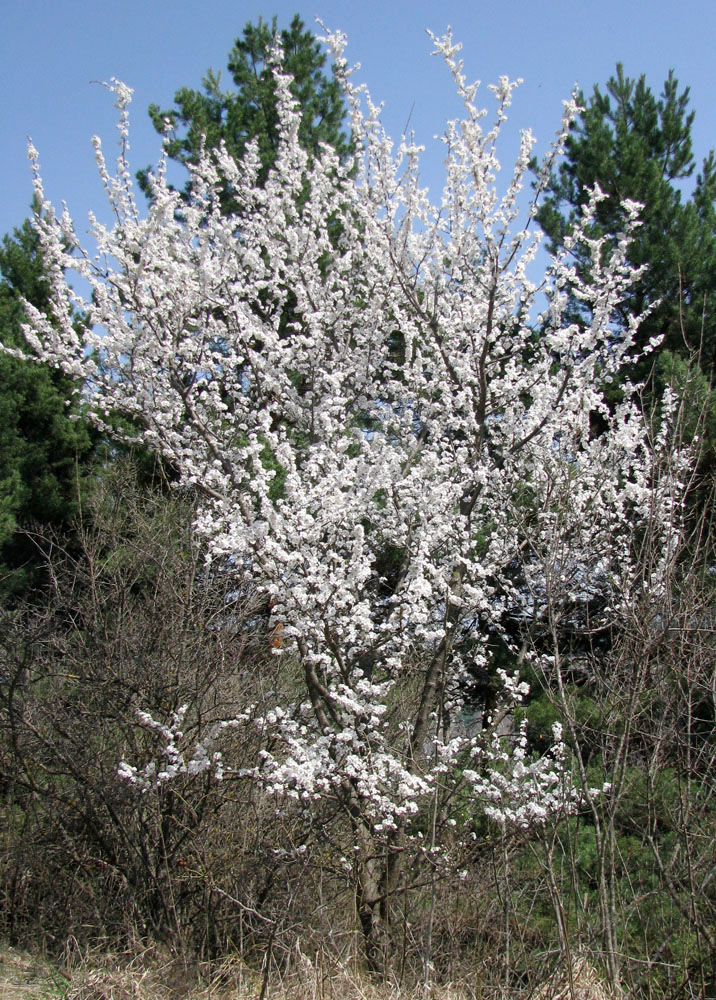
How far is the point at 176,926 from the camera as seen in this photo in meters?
4.56

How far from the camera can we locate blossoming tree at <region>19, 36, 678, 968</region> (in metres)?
4.80

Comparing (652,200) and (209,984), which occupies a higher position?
(652,200)

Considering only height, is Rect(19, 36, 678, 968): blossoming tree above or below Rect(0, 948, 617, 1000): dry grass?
above

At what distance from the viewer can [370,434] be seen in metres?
6.97

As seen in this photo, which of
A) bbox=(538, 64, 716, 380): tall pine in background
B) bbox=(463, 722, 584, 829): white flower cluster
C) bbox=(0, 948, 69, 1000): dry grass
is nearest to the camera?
bbox=(0, 948, 69, 1000): dry grass

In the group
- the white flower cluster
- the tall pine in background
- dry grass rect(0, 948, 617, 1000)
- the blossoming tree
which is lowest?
dry grass rect(0, 948, 617, 1000)

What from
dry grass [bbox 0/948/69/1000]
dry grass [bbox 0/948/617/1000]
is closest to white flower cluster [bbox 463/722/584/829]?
dry grass [bbox 0/948/617/1000]

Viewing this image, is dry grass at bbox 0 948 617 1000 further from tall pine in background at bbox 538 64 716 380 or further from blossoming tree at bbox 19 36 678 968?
tall pine in background at bbox 538 64 716 380

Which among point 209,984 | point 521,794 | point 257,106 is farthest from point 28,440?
point 521,794

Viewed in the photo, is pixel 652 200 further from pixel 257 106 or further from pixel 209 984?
pixel 209 984

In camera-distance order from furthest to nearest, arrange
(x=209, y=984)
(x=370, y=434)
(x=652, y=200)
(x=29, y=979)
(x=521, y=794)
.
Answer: (x=652, y=200) < (x=370, y=434) < (x=521, y=794) < (x=29, y=979) < (x=209, y=984)

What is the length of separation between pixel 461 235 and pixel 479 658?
293cm

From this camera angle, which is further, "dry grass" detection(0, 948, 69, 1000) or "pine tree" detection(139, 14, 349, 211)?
"pine tree" detection(139, 14, 349, 211)

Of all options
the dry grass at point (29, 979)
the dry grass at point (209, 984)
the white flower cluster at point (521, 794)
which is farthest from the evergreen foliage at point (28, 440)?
the white flower cluster at point (521, 794)
